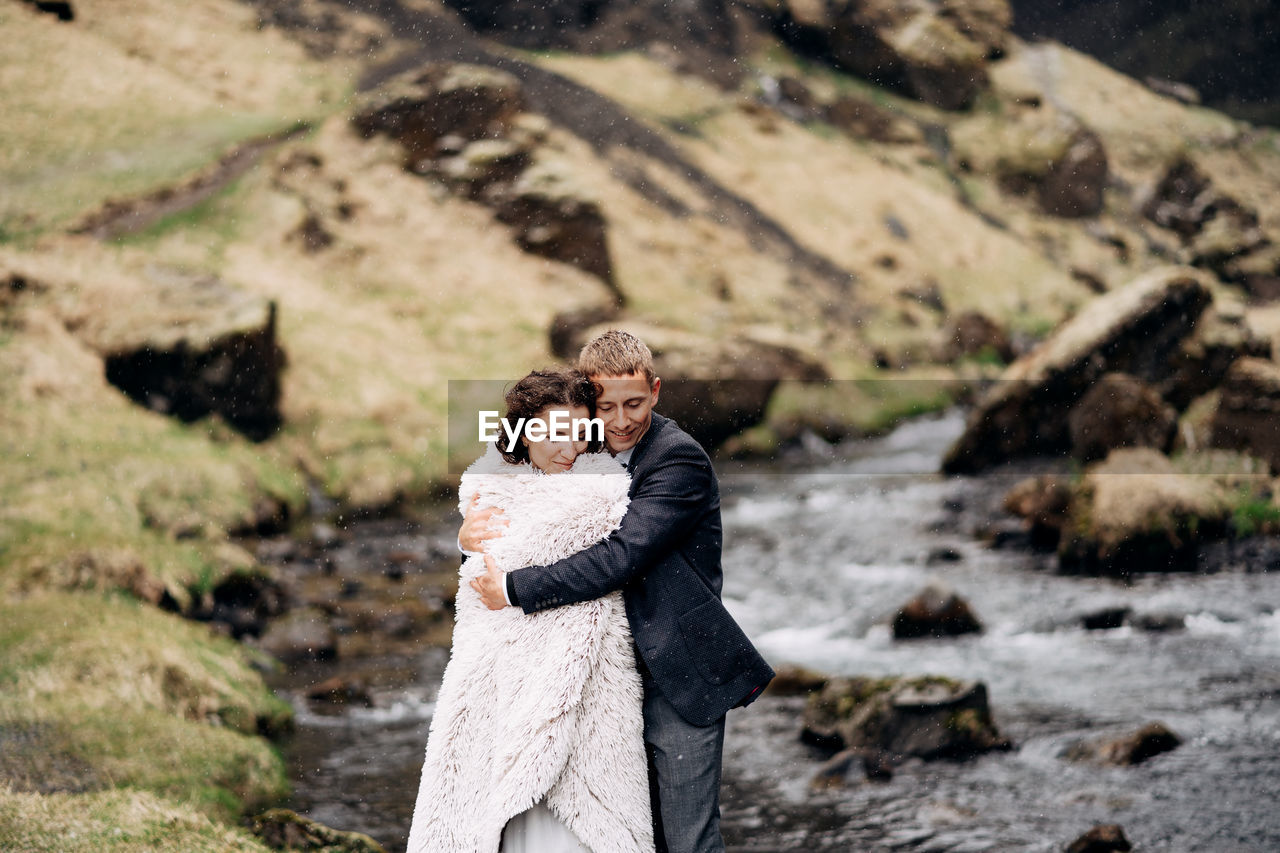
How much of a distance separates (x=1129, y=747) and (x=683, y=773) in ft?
17.8

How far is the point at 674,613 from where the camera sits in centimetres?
333

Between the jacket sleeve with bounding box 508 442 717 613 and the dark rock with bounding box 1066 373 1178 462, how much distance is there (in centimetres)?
1460

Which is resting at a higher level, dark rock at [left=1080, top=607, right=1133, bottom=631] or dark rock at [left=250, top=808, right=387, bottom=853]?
dark rock at [left=250, top=808, right=387, bottom=853]

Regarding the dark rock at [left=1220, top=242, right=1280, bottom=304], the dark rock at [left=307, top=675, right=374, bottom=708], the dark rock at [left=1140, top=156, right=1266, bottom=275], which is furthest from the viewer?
the dark rock at [left=1140, top=156, right=1266, bottom=275]

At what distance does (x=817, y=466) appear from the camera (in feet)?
73.5

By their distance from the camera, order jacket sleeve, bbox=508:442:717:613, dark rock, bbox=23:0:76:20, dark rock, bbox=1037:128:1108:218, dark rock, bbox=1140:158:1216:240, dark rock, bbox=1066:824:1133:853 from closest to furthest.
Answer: jacket sleeve, bbox=508:442:717:613, dark rock, bbox=1066:824:1133:853, dark rock, bbox=23:0:76:20, dark rock, bbox=1037:128:1108:218, dark rock, bbox=1140:158:1216:240

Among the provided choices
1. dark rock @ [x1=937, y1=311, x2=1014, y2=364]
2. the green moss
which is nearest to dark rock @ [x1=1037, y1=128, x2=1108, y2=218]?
dark rock @ [x1=937, y1=311, x2=1014, y2=364]

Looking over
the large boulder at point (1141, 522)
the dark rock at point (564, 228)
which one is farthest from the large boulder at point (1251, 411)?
the dark rock at point (564, 228)

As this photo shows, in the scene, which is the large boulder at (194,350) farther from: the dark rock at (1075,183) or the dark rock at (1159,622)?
the dark rock at (1075,183)

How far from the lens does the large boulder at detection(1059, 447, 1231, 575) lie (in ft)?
41.9

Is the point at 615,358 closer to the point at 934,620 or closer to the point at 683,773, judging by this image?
the point at 683,773

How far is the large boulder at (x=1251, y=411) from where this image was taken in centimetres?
1478

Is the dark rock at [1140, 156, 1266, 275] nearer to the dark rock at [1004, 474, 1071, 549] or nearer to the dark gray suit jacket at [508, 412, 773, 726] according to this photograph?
the dark rock at [1004, 474, 1071, 549]

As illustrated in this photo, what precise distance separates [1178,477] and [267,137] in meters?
25.4
